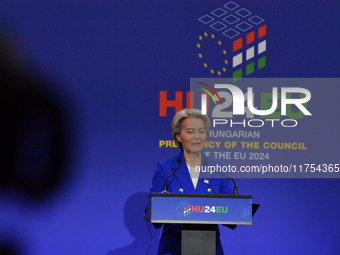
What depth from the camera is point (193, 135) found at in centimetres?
276

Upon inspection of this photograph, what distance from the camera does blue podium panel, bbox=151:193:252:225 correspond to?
7.79 ft

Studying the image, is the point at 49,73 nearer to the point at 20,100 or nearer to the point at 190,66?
the point at 20,100

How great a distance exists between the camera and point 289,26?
14.0 feet

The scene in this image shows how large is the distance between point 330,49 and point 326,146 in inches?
46.4

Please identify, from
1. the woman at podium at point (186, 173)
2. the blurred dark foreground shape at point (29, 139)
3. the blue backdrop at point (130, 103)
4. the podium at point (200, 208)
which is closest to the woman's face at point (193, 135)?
the woman at podium at point (186, 173)

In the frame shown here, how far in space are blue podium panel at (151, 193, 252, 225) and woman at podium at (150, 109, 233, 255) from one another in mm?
232

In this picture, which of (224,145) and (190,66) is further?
(190,66)

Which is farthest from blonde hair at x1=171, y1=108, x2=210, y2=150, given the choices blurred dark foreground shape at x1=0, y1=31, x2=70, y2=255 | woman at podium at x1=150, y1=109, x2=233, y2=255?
blurred dark foreground shape at x1=0, y1=31, x2=70, y2=255

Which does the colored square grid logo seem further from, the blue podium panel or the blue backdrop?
the blue podium panel

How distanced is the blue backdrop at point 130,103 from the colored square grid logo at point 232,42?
56mm

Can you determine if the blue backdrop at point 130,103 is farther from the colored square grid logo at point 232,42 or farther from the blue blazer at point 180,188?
the blue blazer at point 180,188

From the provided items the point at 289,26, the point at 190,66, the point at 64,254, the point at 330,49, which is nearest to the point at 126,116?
the point at 190,66

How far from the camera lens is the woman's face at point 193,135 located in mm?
2754

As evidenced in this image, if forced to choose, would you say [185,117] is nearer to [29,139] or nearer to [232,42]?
[232,42]
